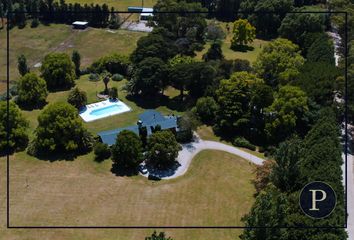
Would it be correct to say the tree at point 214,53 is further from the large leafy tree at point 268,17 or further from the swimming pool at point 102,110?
the swimming pool at point 102,110

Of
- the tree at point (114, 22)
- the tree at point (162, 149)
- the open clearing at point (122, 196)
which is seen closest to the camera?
the open clearing at point (122, 196)

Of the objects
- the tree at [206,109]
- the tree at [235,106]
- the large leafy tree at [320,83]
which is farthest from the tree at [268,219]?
the tree at [206,109]

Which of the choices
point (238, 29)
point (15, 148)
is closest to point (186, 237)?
point (15, 148)

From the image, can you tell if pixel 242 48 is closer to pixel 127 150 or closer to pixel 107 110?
pixel 107 110

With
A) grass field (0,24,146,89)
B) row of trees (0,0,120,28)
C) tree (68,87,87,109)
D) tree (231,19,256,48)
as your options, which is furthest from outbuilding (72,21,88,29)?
tree (68,87,87,109)

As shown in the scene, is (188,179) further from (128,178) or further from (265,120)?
(265,120)

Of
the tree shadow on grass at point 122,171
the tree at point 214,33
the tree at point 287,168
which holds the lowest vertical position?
the tree shadow on grass at point 122,171
